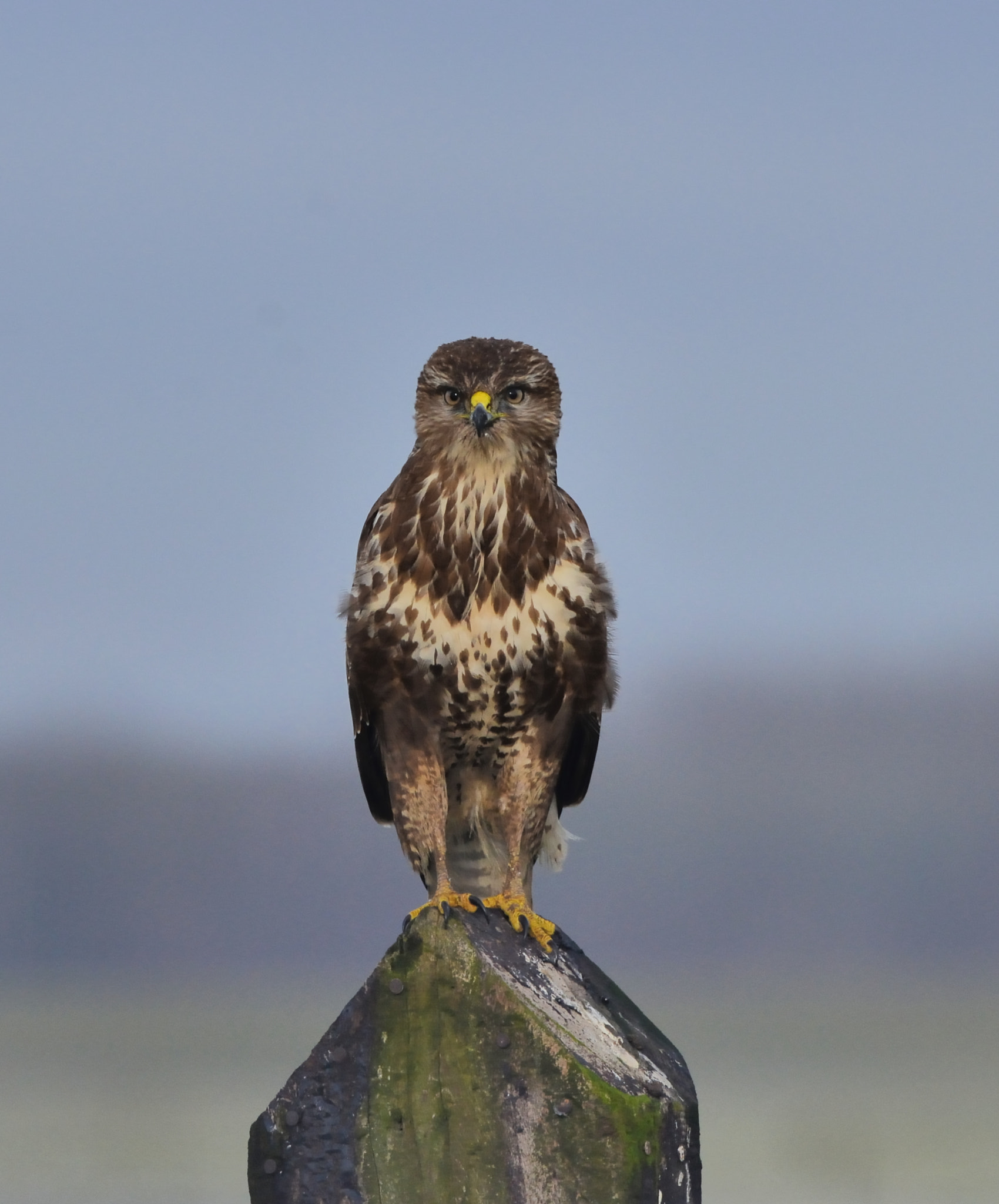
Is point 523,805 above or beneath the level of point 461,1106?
above

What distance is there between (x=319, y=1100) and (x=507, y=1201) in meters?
0.50

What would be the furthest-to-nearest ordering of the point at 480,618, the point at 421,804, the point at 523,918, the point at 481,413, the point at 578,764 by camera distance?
the point at 578,764 < the point at 421,804 < the point at 481,413 < the point at 480,618 < the point at 523,918

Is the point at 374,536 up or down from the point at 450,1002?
up

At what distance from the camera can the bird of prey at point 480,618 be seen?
5.40 meters

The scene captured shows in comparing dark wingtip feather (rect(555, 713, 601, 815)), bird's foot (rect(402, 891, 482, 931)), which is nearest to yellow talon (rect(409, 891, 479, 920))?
bird's foot (rect(402, 891, 482, 931))

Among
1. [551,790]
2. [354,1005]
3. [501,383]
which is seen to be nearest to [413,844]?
[551,790]

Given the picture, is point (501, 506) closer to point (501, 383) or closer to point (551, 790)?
point (501, 383)

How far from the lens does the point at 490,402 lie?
18.4ft

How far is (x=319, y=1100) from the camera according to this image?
347cm

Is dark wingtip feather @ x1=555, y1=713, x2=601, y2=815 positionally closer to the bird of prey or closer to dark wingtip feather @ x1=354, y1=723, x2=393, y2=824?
the bird of prey

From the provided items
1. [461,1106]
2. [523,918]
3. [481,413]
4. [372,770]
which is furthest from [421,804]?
[461,1106]

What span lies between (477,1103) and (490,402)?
2948mm

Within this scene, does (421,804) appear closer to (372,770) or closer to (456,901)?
(372,770)

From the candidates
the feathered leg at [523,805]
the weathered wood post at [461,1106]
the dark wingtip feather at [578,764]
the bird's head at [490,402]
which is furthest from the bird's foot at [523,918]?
the bird's head at [490,402]
